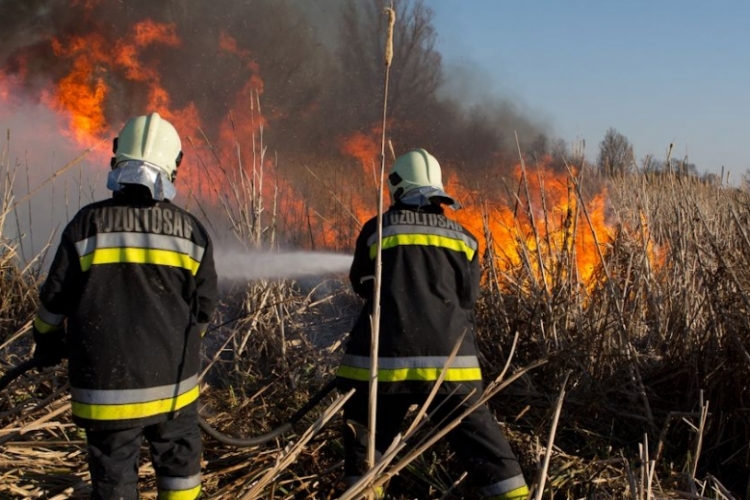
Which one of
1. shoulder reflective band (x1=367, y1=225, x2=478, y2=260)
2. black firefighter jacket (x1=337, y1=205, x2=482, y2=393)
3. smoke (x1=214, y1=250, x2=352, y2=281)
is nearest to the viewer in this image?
black firefighter jacket (x1=337, y1=205, x2=482, y2=393)

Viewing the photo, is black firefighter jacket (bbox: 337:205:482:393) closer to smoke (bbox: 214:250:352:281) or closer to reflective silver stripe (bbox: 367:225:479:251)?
reflective silver stripe (bbox: 367:225:479:251)

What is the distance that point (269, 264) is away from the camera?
4.69m

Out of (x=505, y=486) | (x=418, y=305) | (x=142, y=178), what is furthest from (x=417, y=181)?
(x=505, y=486)

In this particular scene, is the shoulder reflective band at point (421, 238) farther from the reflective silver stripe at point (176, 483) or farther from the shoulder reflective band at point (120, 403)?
the reflective silver stripe at point (176, 483)

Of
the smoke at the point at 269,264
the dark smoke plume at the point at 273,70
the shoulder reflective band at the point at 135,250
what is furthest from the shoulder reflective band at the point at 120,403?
the dark smoke plume at the point at 273,70

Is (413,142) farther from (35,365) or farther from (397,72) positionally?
(35,365)

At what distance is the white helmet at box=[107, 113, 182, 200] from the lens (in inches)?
94.0

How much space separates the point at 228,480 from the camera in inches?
121

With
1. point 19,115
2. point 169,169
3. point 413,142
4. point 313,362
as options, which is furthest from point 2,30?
point 169,169

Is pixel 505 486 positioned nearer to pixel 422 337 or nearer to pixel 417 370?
pixel 417 370

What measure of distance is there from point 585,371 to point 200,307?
2.41 m

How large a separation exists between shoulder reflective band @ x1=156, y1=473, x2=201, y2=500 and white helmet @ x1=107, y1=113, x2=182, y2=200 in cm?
113

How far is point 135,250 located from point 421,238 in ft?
4.16

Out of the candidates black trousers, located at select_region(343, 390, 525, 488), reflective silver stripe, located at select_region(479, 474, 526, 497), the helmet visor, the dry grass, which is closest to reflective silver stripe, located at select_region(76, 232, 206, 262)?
the helmet visor
